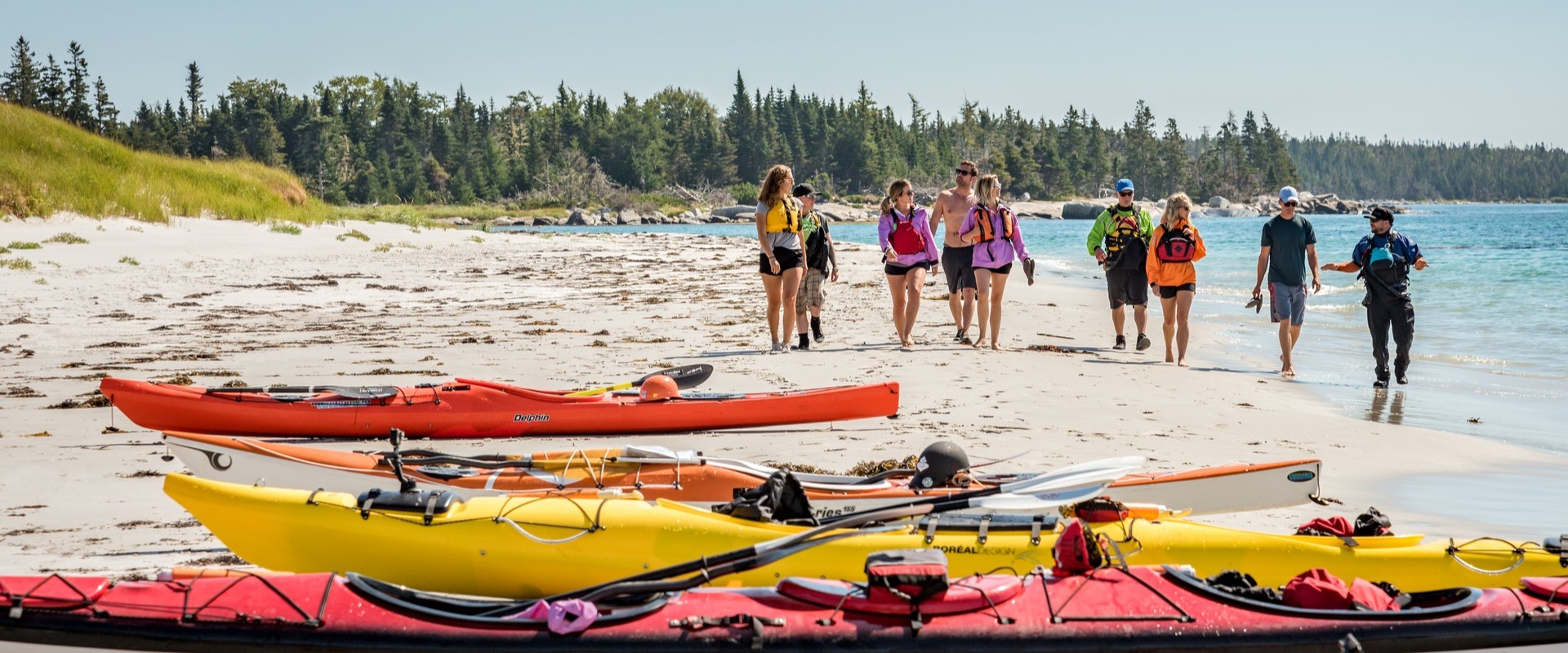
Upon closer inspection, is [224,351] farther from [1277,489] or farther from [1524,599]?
[1524,599]

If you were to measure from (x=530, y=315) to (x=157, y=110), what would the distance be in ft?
337

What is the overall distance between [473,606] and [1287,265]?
27.6 ft

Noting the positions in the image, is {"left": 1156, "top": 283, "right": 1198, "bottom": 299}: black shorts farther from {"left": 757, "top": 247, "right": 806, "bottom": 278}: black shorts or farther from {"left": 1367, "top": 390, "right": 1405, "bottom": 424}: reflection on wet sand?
{"left": 757, "top": 247, "right": 806, "bottom": 278}: black shorts

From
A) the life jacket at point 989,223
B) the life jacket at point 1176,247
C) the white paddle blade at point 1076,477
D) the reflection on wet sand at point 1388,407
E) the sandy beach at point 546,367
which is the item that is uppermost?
the life jacket at point 989,223

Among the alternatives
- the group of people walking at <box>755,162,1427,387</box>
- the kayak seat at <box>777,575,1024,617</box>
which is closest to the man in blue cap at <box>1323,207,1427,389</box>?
the group of people walking at <box>755,162,1427,387</box>

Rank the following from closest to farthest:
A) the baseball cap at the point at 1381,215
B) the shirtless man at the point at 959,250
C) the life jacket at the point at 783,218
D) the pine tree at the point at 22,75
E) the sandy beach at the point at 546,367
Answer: the sandy beach at the point at 546,367 → the baseball cap at the point at 1381,215 → the life jacket at the point at 783,218 → the shirtless man at the point at 959,250 → the pine tree at the point at 22,75

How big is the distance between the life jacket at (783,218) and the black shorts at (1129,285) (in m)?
3.12

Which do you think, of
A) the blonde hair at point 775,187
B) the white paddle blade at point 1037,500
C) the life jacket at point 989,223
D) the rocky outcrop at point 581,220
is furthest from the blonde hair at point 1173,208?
the rocky outcrop at point 581,220

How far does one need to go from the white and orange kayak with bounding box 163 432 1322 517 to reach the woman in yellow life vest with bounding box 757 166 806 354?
17.7ft

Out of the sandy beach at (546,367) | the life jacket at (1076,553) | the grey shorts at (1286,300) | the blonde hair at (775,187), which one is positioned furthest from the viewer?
the blonde hair at (775,187)

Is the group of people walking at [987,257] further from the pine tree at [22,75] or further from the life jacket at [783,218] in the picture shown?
the pine tree at [22,75]

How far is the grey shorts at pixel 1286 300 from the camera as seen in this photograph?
1020cm

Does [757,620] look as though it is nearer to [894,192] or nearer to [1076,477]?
[1076,477]

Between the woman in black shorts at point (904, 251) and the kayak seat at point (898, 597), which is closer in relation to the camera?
the kayak seat at point (898, 597)
